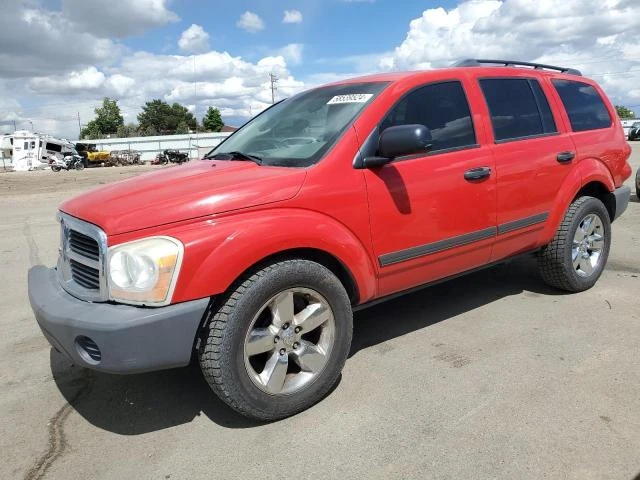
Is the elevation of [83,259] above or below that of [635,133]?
below

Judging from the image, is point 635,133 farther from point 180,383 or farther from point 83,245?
point 83,245

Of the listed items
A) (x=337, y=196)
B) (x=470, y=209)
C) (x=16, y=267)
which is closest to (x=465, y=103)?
(x=470, y=209)

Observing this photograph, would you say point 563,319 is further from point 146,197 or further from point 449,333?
point 146,197

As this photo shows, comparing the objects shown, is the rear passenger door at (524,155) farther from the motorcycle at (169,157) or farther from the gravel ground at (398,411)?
the motorcycle at (169,157)

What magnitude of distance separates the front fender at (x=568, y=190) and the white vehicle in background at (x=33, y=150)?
45337 millimetres

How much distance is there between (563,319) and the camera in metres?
4.06

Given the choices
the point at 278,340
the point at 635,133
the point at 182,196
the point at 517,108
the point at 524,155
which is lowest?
the point at 278,340

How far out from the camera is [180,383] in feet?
11.0

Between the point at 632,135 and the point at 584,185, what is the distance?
46.1 m

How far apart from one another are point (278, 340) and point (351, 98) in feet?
5.38

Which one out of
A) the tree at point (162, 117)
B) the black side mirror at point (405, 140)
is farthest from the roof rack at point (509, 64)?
the tree at point (162, 117)

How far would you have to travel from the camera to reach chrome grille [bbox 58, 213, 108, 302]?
257cm

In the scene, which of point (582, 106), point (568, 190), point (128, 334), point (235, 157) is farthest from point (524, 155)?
point (128, 334)

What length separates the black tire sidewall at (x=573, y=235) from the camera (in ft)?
14.3
